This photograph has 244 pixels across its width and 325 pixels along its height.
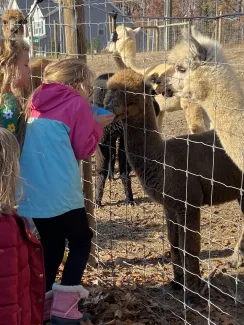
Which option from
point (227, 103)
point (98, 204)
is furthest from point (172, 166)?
point (98, 204)

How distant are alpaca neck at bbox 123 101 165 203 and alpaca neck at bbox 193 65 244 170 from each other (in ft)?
1.91

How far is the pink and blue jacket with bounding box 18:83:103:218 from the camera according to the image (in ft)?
9.80

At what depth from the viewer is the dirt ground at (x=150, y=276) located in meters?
3.59

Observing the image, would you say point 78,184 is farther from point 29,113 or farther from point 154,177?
point 154,177

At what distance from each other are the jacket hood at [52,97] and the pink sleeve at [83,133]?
0.11m

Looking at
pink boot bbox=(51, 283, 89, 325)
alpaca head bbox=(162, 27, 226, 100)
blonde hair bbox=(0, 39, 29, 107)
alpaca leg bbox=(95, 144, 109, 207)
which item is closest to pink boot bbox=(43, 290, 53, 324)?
pink boot bbox=(51, 283, 89, 325)

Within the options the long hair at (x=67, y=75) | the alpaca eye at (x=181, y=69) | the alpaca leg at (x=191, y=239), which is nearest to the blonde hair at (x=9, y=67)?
the long hair at (x=67, y=75)

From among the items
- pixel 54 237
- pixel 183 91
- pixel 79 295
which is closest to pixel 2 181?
pixel 54 237

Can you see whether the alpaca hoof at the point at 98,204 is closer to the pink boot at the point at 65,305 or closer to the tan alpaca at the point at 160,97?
the tan alpaca at the point at 160,97

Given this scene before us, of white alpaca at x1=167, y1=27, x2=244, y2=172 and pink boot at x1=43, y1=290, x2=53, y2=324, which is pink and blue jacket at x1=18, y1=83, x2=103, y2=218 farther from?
white alpaca at x1=167, y1=27, x2=244, y2=172

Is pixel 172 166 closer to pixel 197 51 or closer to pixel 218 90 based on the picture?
pixel 218 90

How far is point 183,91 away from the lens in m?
3.88

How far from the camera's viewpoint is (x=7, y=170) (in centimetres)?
226

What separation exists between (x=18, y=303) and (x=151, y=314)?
151cm
